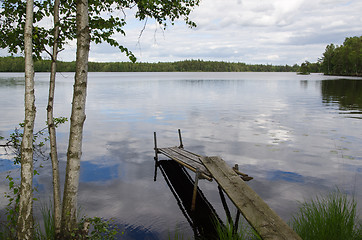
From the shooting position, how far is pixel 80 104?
626 centimetres

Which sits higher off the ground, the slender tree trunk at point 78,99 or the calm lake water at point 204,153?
the slender tree trunk at point 78,99

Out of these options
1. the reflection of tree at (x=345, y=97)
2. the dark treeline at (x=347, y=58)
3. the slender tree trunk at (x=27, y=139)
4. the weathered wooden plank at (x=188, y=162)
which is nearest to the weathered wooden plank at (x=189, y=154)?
the weathered wooden plank at (x=188, y=162)

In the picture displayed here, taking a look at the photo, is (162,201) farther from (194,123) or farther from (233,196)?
(194,123)

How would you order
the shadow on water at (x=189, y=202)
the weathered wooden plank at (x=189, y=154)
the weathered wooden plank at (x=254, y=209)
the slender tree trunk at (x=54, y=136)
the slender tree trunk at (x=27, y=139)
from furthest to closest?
the weathered wooden plank at (x=189, y=154), the shadow on water at (x=189, y=202), the weathered wooden plank at (x=254, y=209), the slender tree trunk at (x=54, y=136), the slender tree trunk at (x=27, y=139)

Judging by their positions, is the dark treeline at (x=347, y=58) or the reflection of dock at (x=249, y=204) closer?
the reflection of dock at (x=249, y=204)

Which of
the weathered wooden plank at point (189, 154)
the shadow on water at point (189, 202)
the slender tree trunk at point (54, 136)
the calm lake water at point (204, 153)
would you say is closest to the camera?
the slender tree trunk at point (54, 136)

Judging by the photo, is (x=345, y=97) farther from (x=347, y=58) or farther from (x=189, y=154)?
(x=347, y=58)

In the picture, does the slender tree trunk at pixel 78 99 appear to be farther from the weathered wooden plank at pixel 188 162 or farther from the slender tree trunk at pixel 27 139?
the weathered wooden plank at pixel 188 162

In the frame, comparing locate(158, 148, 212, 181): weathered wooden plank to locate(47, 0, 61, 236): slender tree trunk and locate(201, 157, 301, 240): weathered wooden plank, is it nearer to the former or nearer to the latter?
locate(201, 157, 301, 240): weathered wooden plank

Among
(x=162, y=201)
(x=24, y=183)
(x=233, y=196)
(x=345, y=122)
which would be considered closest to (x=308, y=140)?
(x=345, y=122)

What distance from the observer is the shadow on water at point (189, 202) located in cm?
1029

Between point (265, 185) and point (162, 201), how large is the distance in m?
4.57

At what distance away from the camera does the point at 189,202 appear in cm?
1252

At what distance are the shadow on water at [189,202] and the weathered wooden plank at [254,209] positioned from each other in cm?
88
